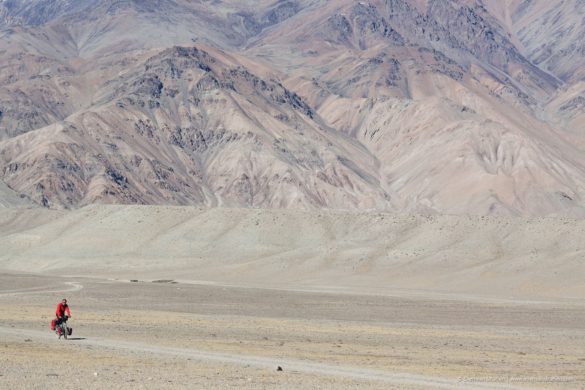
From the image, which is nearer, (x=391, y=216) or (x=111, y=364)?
(x=111, y=364)

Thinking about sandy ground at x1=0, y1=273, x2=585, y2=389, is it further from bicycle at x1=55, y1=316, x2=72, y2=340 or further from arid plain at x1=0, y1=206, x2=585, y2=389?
bicycle at x1=55, y1=316, x2=72, y2=340

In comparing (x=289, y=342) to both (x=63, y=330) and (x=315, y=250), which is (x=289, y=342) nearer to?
(x=63, y=330)

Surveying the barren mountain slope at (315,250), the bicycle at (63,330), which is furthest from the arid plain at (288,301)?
the bicycle at (63,330)

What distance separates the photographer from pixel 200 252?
109000mm

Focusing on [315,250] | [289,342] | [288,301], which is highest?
[315,250]

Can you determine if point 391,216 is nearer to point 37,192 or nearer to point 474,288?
point 474,288

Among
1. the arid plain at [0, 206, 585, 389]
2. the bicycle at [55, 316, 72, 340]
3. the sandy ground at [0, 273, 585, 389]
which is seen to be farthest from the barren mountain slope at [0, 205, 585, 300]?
the bicycle at [55, 316, 72, 340]

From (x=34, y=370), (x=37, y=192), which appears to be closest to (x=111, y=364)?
(x=34, y=370)

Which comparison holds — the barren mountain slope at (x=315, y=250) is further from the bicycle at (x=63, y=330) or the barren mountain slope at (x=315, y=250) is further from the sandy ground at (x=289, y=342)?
the bicycle at (x=63, y=330)

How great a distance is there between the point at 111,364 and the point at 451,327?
23.4m

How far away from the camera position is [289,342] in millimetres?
42406

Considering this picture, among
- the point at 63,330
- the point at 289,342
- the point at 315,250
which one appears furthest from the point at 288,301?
the point at 315,250

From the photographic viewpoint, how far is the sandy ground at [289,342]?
31047mm

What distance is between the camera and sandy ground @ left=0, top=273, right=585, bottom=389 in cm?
3105
